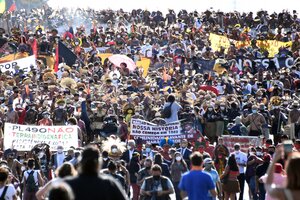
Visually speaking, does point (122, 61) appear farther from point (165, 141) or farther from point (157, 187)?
point (157, 187)


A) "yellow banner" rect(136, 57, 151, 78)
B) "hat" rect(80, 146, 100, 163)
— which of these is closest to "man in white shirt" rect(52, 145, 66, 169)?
"hat" rect(80, 146, 100, 163)

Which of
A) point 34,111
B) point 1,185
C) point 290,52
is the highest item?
point 290,52

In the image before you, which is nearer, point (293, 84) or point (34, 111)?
point (34, 111)

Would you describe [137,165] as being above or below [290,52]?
below

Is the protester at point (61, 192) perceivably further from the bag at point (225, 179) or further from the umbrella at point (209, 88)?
the umbrella at point (209, 88)

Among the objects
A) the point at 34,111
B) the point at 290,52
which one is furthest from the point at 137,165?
the point at 290,52

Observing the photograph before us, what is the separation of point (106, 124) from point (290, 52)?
15.5m

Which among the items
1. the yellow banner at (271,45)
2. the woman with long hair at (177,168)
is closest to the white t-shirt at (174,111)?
the woman with long hair at (177,168)

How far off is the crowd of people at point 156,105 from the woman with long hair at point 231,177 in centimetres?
2

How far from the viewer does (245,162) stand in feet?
71.4

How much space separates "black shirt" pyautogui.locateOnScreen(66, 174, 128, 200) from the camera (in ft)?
31.0

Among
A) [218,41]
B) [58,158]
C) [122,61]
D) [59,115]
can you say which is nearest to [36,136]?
[59,115]

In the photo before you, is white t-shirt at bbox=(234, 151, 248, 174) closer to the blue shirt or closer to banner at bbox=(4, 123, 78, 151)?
banner at bbox=(4, 123, 78, 151)

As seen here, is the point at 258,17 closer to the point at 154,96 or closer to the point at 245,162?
the point at 154,96
